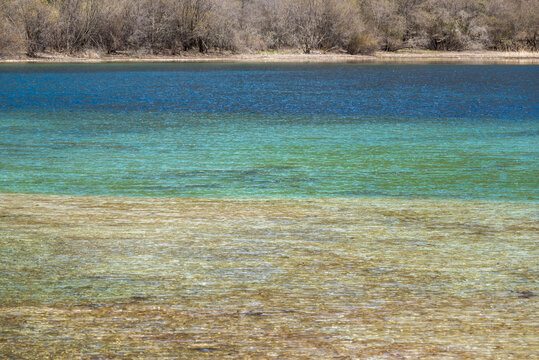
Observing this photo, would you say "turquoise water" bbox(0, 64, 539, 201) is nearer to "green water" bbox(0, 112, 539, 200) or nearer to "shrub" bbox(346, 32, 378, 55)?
"green water" bbox(0, 112, 539, 200)

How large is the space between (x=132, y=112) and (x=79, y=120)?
3.46 metres

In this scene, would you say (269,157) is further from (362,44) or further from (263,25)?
(263,25)

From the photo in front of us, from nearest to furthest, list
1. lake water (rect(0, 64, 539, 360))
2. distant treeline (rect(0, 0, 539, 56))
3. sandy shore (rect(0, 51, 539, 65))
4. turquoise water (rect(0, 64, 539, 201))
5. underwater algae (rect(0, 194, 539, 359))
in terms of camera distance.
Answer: underwater algae (rect(0, 194, 539, 359)) < lake water (rect(0, 64, 539, 360)) < turquoise water (rect(0, 64, 539, 201)) < sandy shore (rect(0, 51, 539, 65)) < distant treeline (rect(0, 0, 539, 56))

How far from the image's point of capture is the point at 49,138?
19734 millimetres

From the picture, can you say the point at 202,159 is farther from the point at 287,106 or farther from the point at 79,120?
the point at 287,106

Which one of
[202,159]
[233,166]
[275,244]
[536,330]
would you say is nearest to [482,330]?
[536,330]

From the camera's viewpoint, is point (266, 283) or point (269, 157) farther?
point (269, 157)

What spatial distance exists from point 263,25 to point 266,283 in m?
87.0

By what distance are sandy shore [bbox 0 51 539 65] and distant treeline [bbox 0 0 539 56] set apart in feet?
4.63

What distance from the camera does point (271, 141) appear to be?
62.8 feet

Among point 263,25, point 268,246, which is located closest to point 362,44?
point 263,25

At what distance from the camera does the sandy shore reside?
257ft

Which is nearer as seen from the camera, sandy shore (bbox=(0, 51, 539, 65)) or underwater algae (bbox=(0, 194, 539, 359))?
underwater algae (bbox=(0, 194, 539, 359))

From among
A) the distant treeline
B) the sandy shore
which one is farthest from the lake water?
the distant treeline
